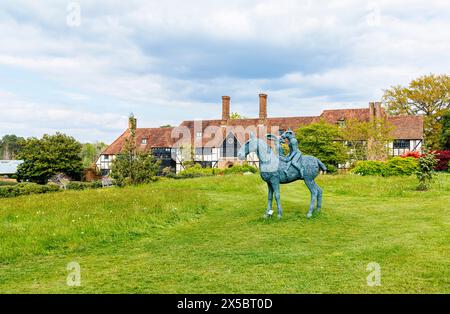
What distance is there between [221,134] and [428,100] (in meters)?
30.7

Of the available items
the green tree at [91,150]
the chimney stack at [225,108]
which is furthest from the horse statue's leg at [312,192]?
the green tree at [91,150]

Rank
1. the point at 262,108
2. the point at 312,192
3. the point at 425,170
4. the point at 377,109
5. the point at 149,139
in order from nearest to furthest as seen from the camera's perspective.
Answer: the point at 312,192 → the point at 425,170 → the point at 377,109 → the point at 262,108 → the point at 149,139

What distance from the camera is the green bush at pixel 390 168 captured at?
30.7m

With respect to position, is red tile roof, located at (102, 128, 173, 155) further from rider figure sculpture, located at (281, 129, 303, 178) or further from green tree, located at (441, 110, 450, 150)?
rider figure sculpture, located at (281, 129, 303, 178)

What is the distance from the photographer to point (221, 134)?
54406 millimetres

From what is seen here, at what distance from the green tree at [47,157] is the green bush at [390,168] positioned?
3259cm

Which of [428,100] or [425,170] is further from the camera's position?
[428,100]

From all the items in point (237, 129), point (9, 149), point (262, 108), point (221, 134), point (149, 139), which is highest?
point (262, 108)

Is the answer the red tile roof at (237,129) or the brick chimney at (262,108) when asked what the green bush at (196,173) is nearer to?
the red tile roof at (237,129)

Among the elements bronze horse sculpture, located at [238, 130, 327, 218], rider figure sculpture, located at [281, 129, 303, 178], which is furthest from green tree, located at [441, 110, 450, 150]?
rider figure sculpture, located at [281, 129, 303, 178]

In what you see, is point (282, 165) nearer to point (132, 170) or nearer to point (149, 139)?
point (132, 170)

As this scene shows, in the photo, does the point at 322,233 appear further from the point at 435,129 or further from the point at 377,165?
the point at 435,129

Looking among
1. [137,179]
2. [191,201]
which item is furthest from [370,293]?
[137,179]

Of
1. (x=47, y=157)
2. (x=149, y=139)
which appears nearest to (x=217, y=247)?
(x=47, y=157)
